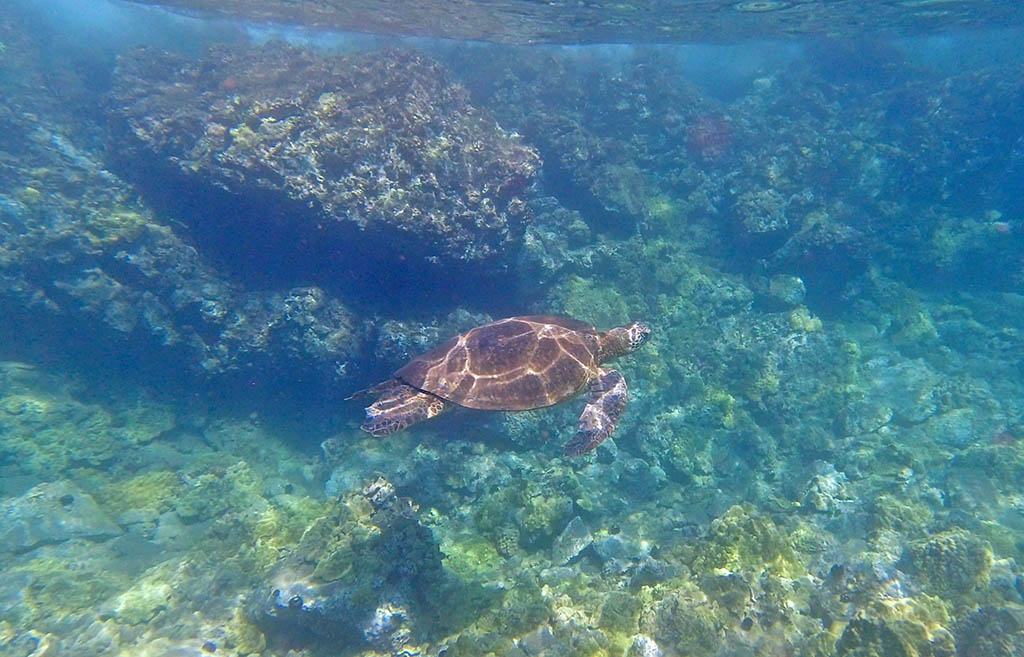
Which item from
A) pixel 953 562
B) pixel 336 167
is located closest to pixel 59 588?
pixel 336 167

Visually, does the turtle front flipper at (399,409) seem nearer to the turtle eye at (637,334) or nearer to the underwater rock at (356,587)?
the underwater rock at (356,587)

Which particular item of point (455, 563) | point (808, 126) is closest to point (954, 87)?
point (808, 126)

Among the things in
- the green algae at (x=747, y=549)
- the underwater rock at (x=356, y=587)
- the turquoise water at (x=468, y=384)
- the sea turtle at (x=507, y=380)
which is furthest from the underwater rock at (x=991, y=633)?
the underwater rock at (x=356, y=587)

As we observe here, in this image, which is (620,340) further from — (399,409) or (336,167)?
(336,167)

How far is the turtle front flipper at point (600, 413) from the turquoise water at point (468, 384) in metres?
0.06

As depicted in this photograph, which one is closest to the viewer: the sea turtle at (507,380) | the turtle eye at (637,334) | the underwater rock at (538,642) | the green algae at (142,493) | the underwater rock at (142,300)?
the underwater rock at (538,642)

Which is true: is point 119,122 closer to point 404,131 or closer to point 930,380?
point 404,131

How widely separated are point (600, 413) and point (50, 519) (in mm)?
10822

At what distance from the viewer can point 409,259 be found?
11.1 m

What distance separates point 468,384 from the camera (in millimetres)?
6312

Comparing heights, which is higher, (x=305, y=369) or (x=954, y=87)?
(x=954, y=87)

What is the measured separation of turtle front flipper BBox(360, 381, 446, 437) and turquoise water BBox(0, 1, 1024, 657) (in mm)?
84

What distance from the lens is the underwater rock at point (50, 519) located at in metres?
8.74

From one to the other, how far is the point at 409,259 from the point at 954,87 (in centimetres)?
2609
